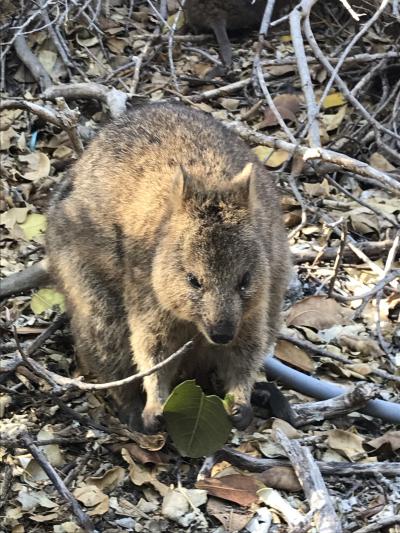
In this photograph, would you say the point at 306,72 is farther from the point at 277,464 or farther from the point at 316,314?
the point at 277,464

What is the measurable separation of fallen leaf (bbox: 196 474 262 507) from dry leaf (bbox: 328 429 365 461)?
0.49m

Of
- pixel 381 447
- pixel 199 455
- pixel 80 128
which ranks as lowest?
pixel 381 447

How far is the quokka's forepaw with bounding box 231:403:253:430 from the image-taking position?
4012 millimetres

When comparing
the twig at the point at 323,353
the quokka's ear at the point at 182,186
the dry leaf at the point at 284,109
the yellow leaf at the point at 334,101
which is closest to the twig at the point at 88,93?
the dry leaf at the point at 284,109

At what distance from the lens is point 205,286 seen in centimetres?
373

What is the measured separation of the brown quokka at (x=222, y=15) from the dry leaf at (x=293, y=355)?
3049mm

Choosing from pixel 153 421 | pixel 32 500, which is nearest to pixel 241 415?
pixel 153 421

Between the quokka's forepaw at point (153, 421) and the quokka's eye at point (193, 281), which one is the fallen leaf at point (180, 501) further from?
the quokka's eye at point (193, 281)

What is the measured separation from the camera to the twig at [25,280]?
5.02 meters

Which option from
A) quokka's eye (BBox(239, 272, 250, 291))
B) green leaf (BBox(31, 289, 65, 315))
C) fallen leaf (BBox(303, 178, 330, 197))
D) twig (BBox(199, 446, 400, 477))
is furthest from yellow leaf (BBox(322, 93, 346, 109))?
twig (BBox(199, 446, 400, 477))

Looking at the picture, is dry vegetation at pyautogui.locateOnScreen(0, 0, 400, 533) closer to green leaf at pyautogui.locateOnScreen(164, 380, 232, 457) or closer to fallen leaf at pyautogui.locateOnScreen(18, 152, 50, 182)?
fallen leaf at pyautogui.locateOnScreen(18, 152, 50, 182)

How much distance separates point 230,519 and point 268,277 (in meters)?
1.04

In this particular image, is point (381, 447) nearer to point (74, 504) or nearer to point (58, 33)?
point (74, 504)

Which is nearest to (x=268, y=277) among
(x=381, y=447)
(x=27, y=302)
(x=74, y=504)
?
(x=381, y=447)
